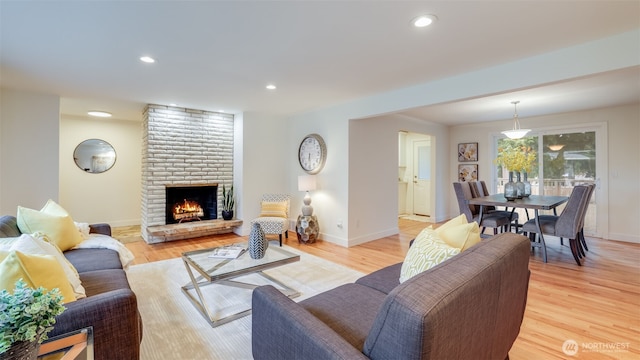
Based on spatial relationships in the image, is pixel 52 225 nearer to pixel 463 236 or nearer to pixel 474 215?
pixel 463 236

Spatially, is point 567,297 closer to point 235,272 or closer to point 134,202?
point 235,272

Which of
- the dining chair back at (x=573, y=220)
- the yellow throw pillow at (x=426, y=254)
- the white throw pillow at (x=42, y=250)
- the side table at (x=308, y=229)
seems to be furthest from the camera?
the side table at (x=308, y=229)

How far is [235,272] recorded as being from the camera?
89.7 inches

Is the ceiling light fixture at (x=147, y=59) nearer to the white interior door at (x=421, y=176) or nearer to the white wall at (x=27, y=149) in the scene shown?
the white wall at (x=27, y=149)

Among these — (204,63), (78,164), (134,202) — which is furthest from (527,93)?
(78,164)

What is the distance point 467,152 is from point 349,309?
246 inches

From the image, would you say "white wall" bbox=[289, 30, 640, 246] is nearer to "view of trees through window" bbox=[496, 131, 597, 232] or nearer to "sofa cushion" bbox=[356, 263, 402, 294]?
"view of trees through window" bbox=[496, 131, 597, 232]

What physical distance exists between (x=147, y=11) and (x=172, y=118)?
10.4 feet

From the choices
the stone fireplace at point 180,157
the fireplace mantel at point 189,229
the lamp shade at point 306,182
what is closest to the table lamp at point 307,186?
the lamp shade at point 306,182

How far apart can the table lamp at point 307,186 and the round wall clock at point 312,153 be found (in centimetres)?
25

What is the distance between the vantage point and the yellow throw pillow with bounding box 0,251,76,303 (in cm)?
115

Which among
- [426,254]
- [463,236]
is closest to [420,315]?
[426,254]

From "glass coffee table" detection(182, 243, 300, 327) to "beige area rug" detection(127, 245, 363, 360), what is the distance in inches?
2.0

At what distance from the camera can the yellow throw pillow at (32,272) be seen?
1.15 meters
